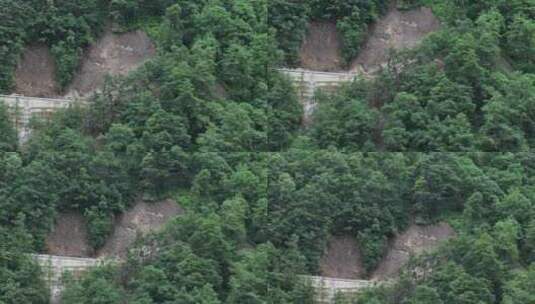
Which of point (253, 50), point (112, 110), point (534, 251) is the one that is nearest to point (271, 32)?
point (253, 50)

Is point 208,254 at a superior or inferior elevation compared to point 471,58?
inferior

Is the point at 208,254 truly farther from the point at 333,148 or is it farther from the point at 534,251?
the point at 534,251

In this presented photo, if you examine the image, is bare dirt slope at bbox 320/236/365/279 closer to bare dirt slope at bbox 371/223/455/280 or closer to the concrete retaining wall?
bare dirt slope at bbox 371/223/455/280

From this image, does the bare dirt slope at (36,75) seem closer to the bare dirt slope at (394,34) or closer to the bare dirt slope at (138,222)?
the bare dirt slope at (138,222)

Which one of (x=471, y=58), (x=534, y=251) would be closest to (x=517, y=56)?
(x=471, y=58)

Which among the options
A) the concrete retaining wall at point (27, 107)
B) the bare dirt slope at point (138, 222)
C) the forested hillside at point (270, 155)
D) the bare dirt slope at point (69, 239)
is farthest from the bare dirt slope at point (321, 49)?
the bare dirt slope at point (69, 239)

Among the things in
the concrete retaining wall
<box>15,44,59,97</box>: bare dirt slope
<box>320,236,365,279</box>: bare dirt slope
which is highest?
<box>15,44,59,97</box>: bare dirt slope

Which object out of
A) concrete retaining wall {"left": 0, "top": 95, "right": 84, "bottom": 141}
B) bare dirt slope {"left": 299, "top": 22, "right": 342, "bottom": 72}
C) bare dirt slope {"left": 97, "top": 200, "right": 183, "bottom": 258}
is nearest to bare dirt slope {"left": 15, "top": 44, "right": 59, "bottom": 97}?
concrete retaining wall {"left": 0, "top": 95, "right": 84, "bottom": 141}
